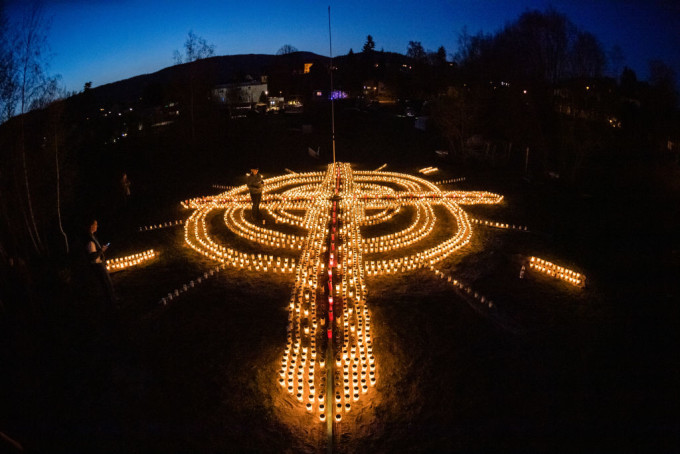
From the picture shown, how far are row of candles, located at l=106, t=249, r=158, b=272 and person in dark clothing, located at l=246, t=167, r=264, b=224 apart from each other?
3.66 m

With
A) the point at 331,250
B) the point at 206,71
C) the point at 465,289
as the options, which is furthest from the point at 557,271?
→ the point at 206,71

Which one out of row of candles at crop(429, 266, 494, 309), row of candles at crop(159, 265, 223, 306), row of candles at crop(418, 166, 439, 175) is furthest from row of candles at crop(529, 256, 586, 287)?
row of candles at crop(418, 166, 439, 175)

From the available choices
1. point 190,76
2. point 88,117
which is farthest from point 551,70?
point 88,117

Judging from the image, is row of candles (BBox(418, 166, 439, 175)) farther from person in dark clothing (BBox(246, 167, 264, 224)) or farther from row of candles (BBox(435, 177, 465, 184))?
person in dark clothing (BBox(246, 167, 264, 224))

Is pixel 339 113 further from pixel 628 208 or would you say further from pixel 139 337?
pixel 139 337

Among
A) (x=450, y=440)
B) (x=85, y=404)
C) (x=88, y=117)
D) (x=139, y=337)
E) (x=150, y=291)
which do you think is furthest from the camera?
(x=88, y=117)

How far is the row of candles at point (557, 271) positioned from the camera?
9453 millimetres

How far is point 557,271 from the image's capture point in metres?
9.95

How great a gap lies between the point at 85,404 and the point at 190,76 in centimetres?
2659

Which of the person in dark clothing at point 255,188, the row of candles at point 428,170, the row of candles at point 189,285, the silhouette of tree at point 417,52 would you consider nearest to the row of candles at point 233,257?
the row of candles at point 189,285

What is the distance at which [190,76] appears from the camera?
2798cm

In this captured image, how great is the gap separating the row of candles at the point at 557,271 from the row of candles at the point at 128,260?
10954 millimetres

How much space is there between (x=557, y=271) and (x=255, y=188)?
31.3 feet

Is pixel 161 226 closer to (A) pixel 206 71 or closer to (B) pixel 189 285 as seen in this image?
(B) pixel 189 285
